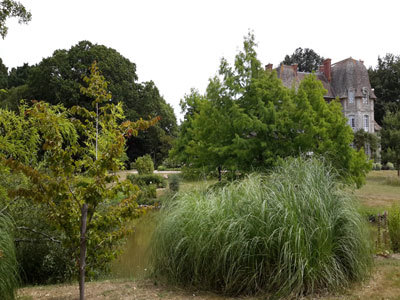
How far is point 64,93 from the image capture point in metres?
31.9

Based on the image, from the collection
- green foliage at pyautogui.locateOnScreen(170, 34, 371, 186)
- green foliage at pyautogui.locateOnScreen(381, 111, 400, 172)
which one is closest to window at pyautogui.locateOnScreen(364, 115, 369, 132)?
green foliage at pyautogui.locateOnScreen(381, 111, 400, 172)

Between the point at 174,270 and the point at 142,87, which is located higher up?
the point at 142,87

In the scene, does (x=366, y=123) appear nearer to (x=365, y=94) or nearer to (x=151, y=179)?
(x=365, y=94)

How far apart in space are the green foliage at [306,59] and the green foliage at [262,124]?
44.6m

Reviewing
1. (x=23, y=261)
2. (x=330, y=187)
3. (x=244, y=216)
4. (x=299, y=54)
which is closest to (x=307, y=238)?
(x=244, y=216)

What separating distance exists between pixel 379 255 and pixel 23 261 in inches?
274

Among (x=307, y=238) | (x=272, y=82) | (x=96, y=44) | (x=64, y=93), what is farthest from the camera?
(x=96, y=44)

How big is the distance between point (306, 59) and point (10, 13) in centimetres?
5567

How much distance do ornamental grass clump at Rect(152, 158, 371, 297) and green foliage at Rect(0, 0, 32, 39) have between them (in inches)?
197

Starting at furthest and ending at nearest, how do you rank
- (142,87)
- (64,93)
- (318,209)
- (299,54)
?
(299,54) → (142,87) → (64,93) → (318,209)

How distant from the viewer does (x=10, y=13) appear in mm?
7387

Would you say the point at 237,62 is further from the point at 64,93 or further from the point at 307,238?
the point at 64,93

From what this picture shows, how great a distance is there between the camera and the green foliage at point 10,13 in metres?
7.23

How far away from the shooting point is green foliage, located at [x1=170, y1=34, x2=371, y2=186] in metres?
13.2
